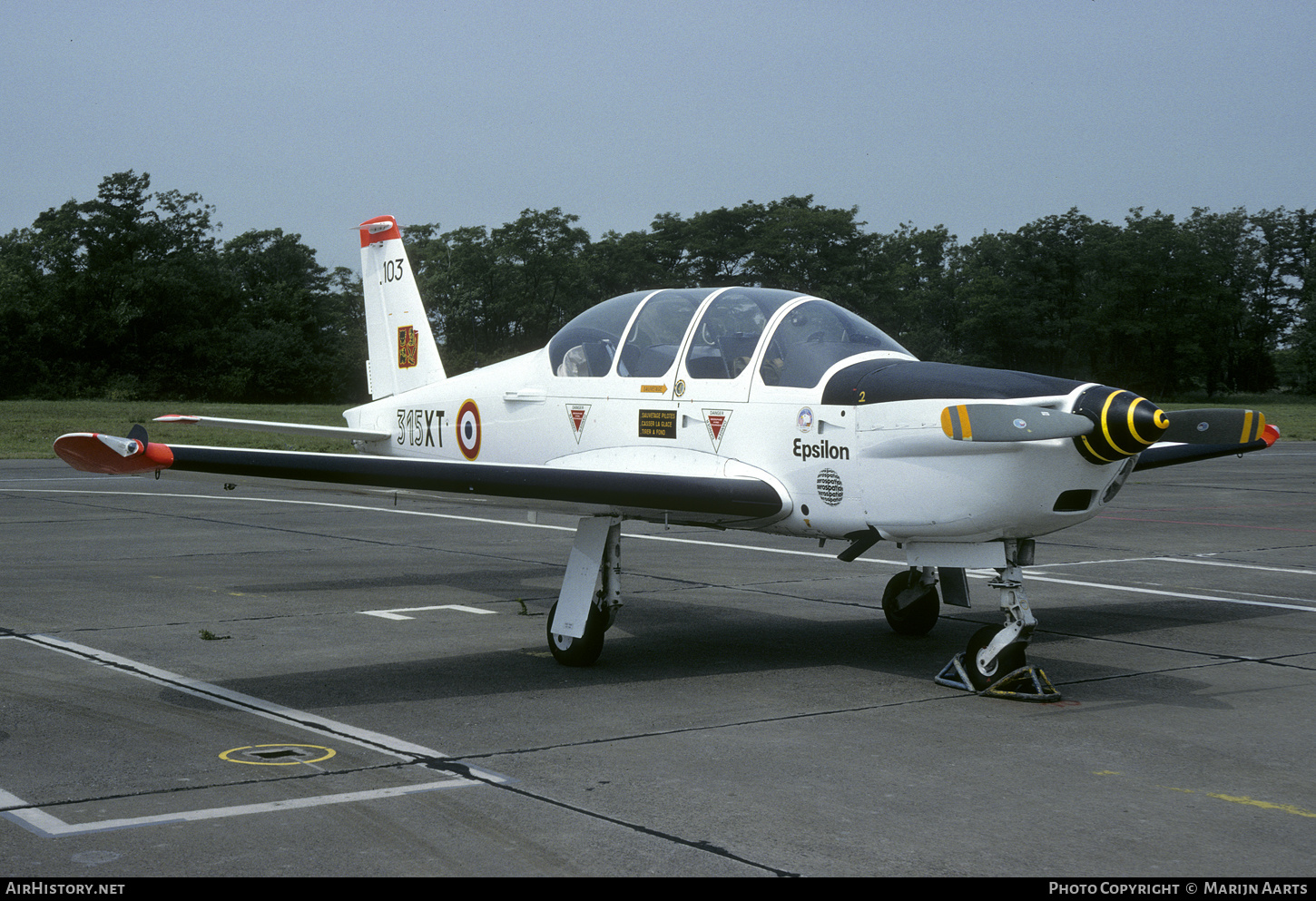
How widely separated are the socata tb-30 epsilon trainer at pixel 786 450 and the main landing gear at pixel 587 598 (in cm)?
1

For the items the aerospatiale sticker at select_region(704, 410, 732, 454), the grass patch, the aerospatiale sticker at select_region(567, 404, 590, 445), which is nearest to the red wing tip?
the aerospatiale sticker at select_region(567, 404, 590, 445)

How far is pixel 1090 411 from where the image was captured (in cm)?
643

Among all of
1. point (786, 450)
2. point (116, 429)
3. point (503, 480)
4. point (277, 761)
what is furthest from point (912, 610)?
point (116, 429)

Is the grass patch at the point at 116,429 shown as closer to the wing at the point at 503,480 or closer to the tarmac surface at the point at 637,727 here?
the tarmac surface at the point at 637,727

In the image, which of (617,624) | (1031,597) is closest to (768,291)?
(617,624)

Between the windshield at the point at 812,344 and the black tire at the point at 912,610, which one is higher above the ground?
the windshield at the point at 812,344

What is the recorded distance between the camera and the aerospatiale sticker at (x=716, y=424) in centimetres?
778

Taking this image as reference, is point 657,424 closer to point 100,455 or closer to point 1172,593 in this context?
point 100,455

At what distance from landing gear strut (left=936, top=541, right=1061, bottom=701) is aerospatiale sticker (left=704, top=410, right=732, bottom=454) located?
1.92m

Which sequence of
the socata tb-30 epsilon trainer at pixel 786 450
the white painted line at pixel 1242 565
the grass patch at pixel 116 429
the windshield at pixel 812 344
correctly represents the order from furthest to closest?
the grass patch at pixel 116 429 < the white painted line at pixel 1242 565 < the windshield at pixel 812 344 < the socata tb-30 epsilon trainer at pixel 786 450

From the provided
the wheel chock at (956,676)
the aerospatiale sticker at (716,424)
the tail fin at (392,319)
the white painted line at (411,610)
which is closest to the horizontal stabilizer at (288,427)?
the tail fin at (392,319)

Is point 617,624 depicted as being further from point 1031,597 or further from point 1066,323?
point 1066,323
